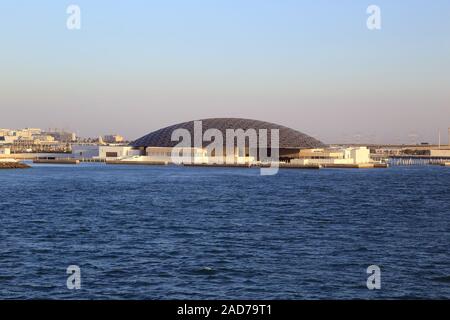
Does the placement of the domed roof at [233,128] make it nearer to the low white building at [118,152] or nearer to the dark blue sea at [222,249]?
the low white building at [118,152]

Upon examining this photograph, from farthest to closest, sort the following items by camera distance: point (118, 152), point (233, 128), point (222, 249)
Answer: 1. point (118, 152)
2. point (233, 128)
3. point (222, 249)

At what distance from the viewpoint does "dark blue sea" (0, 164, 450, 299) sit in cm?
1259

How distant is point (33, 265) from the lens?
14.8 meters

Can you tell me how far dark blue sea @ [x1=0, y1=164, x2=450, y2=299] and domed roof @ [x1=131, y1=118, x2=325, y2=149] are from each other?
65.1 metres

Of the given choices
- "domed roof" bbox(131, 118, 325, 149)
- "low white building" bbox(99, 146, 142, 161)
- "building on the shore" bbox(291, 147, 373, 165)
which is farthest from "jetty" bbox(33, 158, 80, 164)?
"building on the shore" bbox(291, 147, 373, 165)

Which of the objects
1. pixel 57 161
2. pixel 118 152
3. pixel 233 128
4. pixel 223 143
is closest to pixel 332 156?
pixel 233 128

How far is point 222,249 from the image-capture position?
1738cm

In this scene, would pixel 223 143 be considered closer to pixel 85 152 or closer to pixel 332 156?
pixel 332 156

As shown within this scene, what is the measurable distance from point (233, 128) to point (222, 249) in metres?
83.7

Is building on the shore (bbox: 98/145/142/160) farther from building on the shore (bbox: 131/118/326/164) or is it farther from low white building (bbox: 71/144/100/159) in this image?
low white building (bbox: 71/144/100/159)

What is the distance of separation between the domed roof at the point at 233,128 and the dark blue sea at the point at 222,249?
65.1 meters
